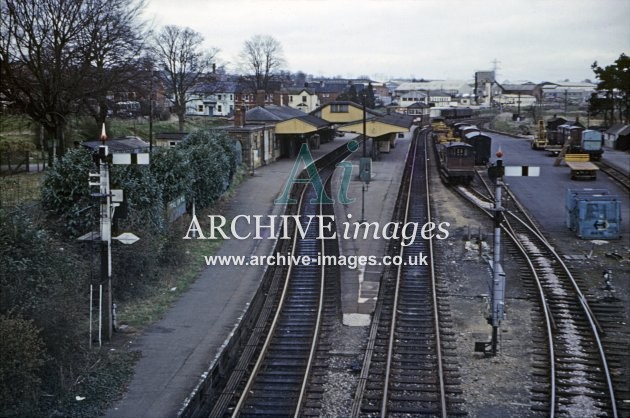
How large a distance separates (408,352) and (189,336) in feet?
14.7

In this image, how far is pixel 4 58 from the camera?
2573 centimetres

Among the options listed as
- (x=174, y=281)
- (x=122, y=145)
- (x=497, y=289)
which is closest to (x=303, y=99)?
(x=122, y=145)

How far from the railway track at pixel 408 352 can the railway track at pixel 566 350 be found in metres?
1.73

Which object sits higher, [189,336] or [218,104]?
[218,104]

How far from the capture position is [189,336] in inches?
536

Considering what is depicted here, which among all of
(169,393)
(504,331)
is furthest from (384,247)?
(169,393)

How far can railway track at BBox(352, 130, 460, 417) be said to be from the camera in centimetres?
1136

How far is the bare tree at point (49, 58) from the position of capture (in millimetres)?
26062

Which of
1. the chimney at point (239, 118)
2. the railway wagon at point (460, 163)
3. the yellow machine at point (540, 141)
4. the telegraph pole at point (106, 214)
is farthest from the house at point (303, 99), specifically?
the telegraph pole at point (106, 214)

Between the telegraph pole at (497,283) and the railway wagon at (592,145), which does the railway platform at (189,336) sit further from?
the railway wagon at (592,145)

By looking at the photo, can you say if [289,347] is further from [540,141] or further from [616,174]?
[540,141]

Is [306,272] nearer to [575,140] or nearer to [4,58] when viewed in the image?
[4,58]

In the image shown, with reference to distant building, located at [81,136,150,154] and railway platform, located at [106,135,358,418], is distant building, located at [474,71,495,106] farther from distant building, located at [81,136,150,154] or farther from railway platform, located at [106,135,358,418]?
railway platform, located at [106,135,358,418]

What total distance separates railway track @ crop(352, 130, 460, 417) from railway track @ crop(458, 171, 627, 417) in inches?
68.3
